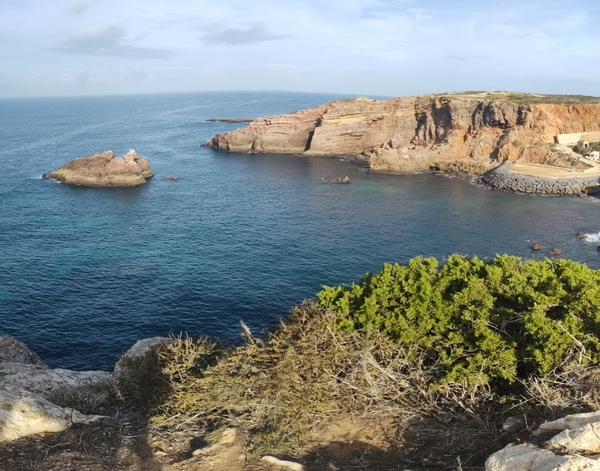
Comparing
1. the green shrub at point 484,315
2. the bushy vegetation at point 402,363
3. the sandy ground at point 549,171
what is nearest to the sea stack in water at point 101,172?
the sandy ground at point 549,171

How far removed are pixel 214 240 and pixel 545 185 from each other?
189 feet

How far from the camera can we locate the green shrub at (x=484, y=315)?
17966 millimetres

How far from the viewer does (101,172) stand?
9362cm

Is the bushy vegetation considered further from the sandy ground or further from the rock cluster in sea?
the sandy ground

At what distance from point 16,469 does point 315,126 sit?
116252 millimetres

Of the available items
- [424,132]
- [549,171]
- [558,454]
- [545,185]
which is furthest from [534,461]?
[424,132]

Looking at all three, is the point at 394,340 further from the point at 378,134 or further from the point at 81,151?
the point at 81,151

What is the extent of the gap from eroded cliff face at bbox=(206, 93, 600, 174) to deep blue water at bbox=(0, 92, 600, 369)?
10.6 metres

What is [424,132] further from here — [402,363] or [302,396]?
[302,396]

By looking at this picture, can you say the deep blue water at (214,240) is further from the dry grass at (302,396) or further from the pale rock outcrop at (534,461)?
the pale rock outcrop at (534,461)

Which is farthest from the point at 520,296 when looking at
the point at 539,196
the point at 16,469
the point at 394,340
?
the point at 539,196

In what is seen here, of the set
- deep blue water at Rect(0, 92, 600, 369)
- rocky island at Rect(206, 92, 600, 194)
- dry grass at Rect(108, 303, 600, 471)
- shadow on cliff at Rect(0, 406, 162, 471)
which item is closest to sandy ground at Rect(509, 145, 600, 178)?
rocky island at Rect(206, 92, 600, 194)

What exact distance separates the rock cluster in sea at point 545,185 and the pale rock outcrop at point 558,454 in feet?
266

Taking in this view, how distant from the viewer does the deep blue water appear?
42.3 m
